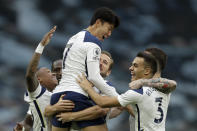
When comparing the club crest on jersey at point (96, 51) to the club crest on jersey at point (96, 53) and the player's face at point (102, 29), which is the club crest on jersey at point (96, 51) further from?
the player's face at point (102, 29)

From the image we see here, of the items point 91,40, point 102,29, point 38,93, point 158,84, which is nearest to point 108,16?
point 102,29

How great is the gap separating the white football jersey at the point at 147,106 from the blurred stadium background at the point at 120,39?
858 cm

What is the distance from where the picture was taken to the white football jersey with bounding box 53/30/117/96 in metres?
5.52

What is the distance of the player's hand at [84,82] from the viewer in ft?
18.1

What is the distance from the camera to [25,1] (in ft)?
49.0

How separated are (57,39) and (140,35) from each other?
7.79ft

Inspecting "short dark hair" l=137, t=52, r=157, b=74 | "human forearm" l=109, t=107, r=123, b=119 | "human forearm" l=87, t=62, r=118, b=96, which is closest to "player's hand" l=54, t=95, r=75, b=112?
"human forearm" l=87, t=62, r=118, b=96

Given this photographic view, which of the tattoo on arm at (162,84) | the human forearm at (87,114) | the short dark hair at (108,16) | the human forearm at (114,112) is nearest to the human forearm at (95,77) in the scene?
the human forearm at (87,114)

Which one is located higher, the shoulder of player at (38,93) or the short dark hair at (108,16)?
the short dark hair at (108,16)

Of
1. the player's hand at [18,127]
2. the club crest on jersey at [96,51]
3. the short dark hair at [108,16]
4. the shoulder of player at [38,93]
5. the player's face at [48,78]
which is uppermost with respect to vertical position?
the short dark hair at [108,16]

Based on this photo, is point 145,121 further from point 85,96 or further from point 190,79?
point 190,79

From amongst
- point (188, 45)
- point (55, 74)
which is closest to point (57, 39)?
point (188, 45)

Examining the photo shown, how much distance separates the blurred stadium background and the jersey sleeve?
8.67 meters

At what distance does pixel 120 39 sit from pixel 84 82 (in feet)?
31.5
